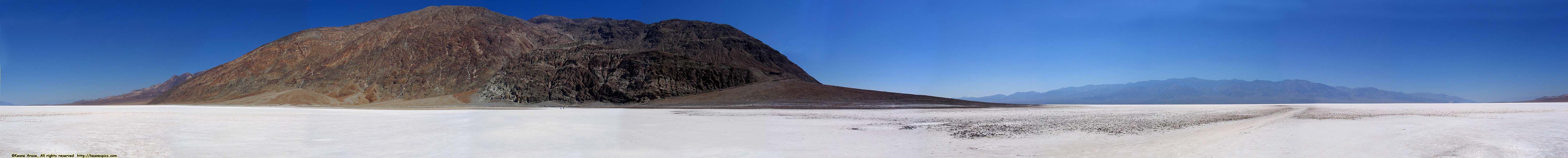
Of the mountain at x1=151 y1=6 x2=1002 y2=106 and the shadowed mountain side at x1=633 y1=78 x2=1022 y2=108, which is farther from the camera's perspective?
the mountain at x1=151 y1=6 x2=1002 y2=106

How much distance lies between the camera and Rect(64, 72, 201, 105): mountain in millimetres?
107812

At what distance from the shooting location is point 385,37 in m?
89.1

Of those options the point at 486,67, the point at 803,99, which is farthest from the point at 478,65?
the point at 803,99

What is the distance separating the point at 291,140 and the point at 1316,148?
15.8m

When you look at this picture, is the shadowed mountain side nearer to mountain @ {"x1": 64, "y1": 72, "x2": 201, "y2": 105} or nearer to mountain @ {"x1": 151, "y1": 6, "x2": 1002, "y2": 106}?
mountain @ {"x1": 151, "y1": 6, "x2": 1002, "y2": 106}

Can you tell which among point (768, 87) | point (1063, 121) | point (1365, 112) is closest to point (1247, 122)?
point (1063, 121)

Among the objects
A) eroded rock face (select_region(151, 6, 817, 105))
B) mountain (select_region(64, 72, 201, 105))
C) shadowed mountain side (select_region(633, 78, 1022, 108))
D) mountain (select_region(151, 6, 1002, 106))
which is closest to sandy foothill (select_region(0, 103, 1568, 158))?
shadowed mountain side (select_region(633, 78, 1022, 108))

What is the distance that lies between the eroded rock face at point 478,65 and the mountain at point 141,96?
23.5m

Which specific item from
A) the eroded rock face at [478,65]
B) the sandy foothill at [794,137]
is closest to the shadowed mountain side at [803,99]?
the eroded rock face at [478,65]

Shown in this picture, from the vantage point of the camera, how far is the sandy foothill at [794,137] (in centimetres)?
948

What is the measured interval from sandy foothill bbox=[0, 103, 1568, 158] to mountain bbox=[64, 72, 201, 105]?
358 ft

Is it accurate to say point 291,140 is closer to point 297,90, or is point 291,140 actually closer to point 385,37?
point 297,90

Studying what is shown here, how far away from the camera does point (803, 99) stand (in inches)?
2409

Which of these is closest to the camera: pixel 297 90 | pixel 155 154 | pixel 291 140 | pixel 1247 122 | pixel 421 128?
pixel 155 154
